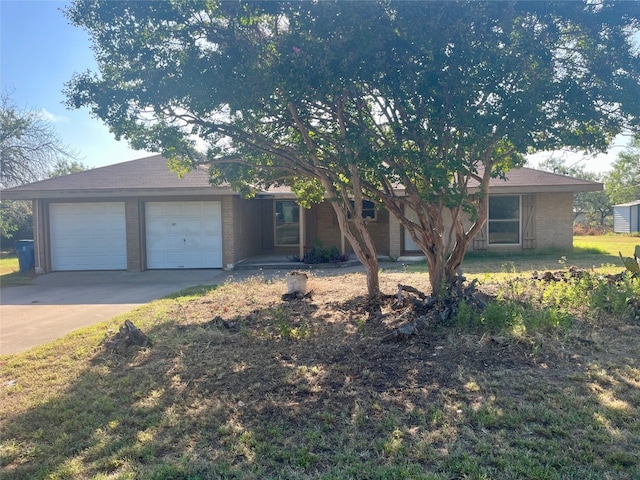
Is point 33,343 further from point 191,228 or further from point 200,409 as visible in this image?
point 191,228

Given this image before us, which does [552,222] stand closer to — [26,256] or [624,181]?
[26,256]

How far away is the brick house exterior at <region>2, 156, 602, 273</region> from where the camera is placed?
1389cm

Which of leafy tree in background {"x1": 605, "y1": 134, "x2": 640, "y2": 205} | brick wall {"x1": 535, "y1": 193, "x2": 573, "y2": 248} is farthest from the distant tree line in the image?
brick wall {"x1": 535, "y1": 193, "x2": 573, "y2": 248}

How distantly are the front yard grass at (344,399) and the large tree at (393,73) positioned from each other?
72.0 inches

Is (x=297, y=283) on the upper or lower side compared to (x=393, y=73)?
lower

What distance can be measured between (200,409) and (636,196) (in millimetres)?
46678

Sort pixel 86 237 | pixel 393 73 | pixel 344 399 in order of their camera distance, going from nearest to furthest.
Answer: pixel 344 399 → pixel 393 73 → pixel 86 237

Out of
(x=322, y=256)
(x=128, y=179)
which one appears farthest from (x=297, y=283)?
(x=128, y=179)

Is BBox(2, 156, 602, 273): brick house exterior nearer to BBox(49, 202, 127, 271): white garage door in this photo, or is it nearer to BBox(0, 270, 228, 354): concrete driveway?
BBox(49, 202, 127, 271): white garage door

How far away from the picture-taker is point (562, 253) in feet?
48.3

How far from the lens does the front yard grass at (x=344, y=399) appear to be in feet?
9.66

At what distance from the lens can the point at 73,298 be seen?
9789mm

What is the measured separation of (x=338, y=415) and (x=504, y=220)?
13401mm

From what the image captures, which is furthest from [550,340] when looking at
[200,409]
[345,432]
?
[200,409]
